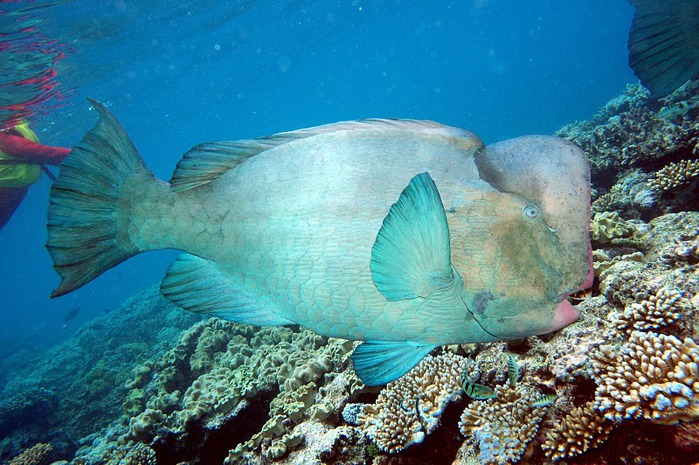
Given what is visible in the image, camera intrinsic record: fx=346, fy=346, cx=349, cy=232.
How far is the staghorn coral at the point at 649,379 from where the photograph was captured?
175 centimetres

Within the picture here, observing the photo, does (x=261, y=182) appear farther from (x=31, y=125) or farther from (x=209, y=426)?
(x=31, y=125)

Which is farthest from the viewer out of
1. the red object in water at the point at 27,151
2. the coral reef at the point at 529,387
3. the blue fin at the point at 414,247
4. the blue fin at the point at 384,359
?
the red object in water at the point at 27,151

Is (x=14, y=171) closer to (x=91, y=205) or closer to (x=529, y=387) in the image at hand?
(x=91, y=205)

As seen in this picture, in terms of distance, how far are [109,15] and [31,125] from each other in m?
10.5

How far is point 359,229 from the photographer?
4.45ft

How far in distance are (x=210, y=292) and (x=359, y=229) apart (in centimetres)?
83

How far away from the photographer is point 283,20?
30.1 metres

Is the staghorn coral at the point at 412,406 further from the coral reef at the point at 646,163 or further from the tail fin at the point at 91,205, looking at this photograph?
the coral reef at the point at 646,163

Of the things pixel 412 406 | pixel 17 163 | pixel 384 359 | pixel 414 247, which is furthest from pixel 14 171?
pixel 414 247

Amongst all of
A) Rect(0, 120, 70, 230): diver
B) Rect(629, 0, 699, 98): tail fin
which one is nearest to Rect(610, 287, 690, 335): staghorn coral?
Rect(629, 0, 699, 98): tail fin

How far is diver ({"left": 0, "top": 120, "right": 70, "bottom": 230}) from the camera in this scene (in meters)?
8.17

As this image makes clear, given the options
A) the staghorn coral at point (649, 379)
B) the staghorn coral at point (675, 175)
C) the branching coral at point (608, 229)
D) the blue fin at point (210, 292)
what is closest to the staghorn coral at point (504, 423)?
the staghorn coral at point (649, 379)

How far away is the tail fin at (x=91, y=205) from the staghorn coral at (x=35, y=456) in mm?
8588

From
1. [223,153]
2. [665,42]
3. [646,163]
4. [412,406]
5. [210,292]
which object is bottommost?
[412,406]
